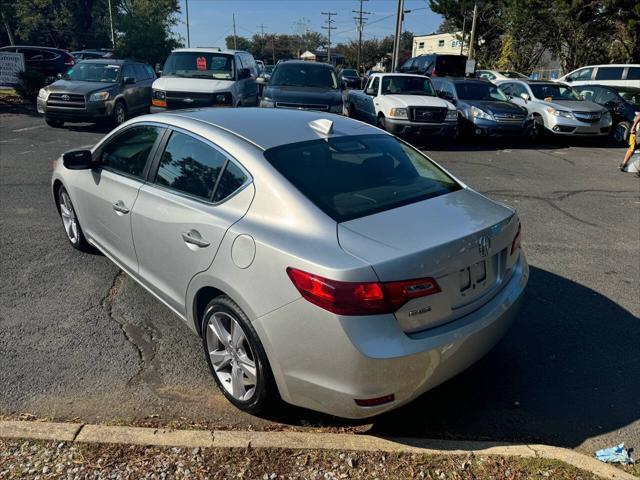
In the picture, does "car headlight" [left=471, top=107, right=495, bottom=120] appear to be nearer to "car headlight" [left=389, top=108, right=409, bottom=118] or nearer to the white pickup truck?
the white pickup truck

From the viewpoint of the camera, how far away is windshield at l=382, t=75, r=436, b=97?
1343 centimetres

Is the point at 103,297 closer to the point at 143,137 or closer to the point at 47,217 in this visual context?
the point at 143,137

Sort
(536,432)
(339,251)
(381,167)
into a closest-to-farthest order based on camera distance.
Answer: (339,251) → (536,432) → (381,167)

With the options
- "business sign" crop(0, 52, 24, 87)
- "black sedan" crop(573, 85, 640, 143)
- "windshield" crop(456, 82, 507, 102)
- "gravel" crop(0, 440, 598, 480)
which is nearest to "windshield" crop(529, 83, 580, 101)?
"black sedan" crop(573, 85, 640, 143)

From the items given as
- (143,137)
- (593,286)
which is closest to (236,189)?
(143,137)

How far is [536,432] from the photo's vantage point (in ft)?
9.67

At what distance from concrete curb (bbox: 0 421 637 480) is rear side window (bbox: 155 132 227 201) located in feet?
4.43

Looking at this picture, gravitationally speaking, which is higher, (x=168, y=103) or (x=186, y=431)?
(x=168, y=103)

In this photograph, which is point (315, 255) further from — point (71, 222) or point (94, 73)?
point (94, 73)

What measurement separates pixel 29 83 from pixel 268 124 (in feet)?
59.8

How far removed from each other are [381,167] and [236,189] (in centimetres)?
100

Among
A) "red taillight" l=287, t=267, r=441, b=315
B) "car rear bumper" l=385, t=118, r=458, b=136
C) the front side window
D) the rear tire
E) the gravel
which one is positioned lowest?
the gravel

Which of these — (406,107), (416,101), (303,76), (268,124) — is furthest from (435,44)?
(268,124)

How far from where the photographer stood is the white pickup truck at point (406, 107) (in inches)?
481
